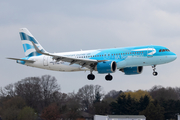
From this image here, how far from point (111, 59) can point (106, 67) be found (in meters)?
2.27

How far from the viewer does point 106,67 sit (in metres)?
56.3

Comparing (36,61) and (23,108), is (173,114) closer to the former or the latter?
(23,108)

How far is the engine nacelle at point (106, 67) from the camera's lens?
2215 inches

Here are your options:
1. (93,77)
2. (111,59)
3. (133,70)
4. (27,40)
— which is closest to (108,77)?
(93,77)

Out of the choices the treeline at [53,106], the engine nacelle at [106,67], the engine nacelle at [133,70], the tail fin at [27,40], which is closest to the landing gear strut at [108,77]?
the engine nacelle at [133,70]

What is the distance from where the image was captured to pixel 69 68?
6184 centimetres

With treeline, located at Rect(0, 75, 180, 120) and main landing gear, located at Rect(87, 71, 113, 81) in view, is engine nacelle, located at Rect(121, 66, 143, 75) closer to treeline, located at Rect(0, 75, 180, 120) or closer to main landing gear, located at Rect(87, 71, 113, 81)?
main landing gear, located at Rect(87, 71, 113, 81)

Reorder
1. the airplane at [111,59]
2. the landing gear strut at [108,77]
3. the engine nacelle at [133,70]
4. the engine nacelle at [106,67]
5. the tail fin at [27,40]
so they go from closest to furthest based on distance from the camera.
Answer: the airplane at [111,59]
the engine nacelle at [106,67]
the engine nacelle at [133,70]
the landing gear strut at [108,77]
the tail fin at [27,40]

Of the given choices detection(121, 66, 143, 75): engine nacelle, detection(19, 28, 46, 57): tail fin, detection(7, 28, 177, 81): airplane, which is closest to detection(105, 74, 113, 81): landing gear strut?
detection(7, 28, 177, 81): airplane

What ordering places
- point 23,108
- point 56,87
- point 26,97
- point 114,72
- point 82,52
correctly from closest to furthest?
point 114,72 < point 82,52 < point 23,108 < point 26,97 < point 56,87

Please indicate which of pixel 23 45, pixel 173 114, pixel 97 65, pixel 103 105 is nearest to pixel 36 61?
pixel 23 45

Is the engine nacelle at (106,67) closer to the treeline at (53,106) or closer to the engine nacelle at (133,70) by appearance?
the engine nacelle at (133,70)

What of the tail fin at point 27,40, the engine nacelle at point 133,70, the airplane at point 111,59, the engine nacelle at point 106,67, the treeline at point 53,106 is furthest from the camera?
the treeline at point 53,106

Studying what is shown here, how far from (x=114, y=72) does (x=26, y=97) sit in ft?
160
